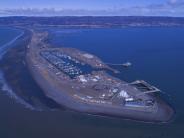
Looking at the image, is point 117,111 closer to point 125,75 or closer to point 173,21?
point 125,75

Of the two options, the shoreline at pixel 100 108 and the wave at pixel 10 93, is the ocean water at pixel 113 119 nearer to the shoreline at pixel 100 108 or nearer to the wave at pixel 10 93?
the wave at pixel 10 93

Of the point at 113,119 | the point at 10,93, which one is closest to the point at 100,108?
the point at 113,119

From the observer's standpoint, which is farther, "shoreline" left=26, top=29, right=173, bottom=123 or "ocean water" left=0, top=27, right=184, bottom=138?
"shoreline" left=26, top=29, right=173, bottom=123

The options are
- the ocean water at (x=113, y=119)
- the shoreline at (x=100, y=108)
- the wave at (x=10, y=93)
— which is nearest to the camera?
the ocean water at (x=113, y=119)

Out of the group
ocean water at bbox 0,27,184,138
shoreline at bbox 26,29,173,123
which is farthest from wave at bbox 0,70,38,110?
shoreline at bbox 26,29,173,123

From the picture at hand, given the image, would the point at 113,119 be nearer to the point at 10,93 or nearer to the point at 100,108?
the point at 100,108

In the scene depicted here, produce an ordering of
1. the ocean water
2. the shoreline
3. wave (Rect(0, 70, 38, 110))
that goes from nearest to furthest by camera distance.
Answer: the ocean water < the shoreline < wave (Rect(0, 70, 38, 110))

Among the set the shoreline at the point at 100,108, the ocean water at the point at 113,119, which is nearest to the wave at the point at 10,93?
the ocean water at the point at 113,119

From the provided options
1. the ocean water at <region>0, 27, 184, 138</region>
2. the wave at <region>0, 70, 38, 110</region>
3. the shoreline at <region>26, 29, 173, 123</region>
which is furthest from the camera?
the wave at <region>0, 70, 38, 110</region>

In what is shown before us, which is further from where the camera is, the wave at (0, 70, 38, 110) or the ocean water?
the wave at (0, 70, 38, 110)

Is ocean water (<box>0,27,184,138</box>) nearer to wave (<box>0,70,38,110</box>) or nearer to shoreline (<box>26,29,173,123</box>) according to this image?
wave (<box>0,70,38,110</box>)

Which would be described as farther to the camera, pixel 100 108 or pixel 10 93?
pixel 10 93

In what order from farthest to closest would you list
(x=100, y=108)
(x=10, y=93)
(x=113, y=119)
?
(x=10, y=93) < (x=100, y=108) < (x=113, y=119)

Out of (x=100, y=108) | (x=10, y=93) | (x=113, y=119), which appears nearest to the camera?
(x=113, y=119)
